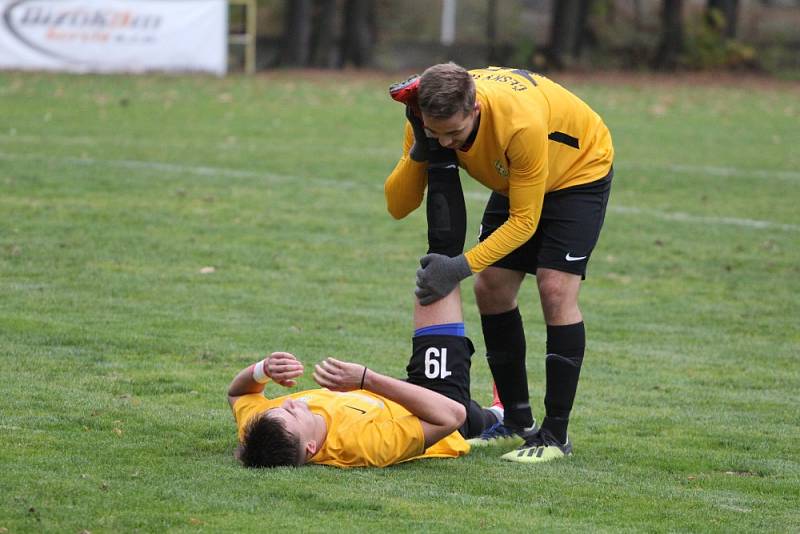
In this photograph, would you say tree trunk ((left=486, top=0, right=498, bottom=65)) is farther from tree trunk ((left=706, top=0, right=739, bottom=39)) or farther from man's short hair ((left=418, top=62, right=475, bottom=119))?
man's short hair ((left=418, top=62, right=475, bottom=119))

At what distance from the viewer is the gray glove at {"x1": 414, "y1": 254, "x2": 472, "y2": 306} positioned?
582 cm

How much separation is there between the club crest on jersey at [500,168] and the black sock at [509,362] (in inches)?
35.8

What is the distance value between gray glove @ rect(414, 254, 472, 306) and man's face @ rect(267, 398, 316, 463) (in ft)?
2.48

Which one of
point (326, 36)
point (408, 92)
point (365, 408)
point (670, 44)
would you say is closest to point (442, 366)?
point (365, 408)

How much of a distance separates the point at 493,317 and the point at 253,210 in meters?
6.78

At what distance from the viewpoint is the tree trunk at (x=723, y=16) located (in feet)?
124

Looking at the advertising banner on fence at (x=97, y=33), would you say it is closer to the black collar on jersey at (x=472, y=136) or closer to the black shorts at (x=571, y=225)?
the black shorts at (x=571, y=225)

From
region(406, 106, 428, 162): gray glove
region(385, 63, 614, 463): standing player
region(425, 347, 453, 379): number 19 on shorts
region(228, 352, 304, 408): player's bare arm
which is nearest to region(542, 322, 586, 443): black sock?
region(385, 63, 614, 463): standing player

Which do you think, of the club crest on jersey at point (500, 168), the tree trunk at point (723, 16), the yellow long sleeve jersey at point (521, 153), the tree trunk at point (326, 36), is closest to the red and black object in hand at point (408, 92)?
the yellow long sleeve jersey at point (521, 153)

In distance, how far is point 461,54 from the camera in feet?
124

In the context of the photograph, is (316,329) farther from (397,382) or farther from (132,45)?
(132,45)

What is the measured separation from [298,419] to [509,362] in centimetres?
133

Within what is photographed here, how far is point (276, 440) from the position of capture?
5492mm

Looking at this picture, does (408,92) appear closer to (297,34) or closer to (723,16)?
(297,34)
